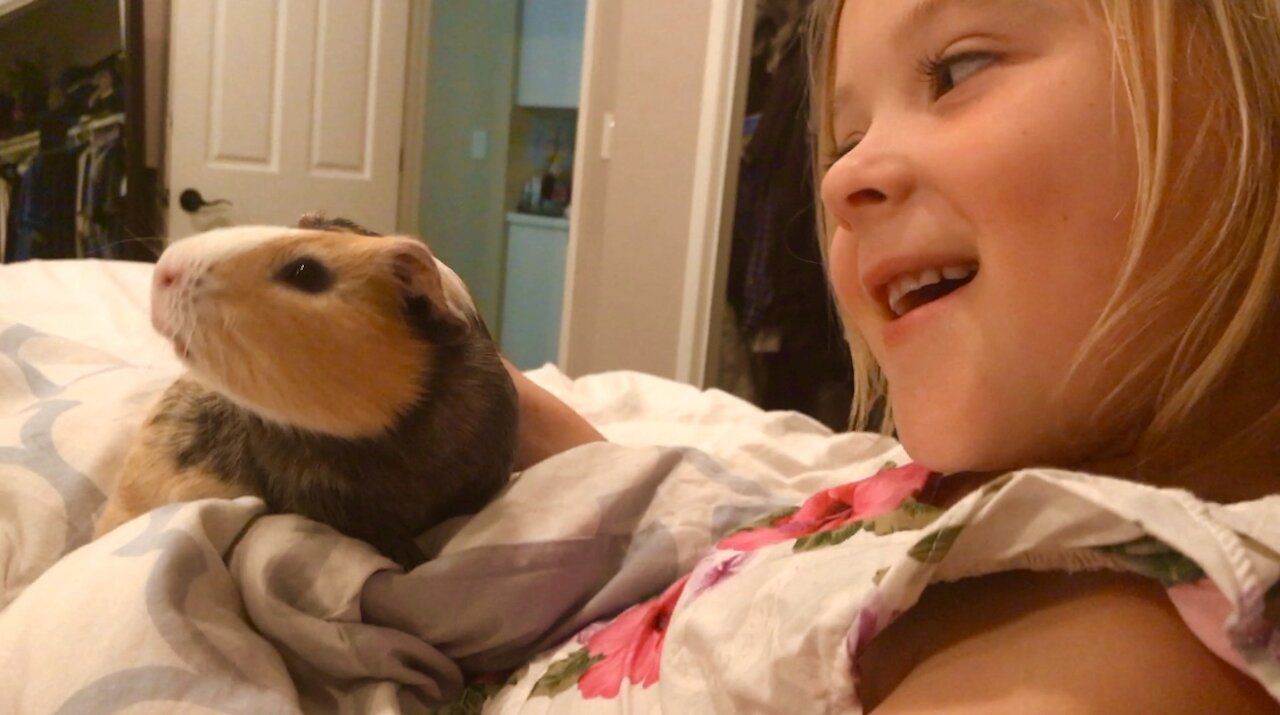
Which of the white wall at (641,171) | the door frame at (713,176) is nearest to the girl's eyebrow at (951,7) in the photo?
the door frame at (713,176)

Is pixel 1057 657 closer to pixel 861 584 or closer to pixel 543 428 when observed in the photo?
pixel 861 584

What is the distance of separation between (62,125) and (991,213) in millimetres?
2808

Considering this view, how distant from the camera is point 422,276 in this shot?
2.33 ft

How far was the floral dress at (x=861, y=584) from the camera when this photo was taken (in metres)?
0.29

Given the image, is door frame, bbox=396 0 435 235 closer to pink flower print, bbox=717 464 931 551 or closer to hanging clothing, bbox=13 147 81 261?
hanging clothing, bbox=13 147 81 261

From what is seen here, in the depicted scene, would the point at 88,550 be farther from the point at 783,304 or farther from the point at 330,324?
the point at 783,304

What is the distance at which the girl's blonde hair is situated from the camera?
1.26 ft

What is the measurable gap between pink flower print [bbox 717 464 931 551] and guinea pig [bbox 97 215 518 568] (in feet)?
0.76

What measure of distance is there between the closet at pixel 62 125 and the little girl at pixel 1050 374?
99.7 inches

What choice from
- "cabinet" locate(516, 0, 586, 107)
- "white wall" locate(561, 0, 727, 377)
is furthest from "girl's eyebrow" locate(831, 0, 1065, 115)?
"cabinet" locate(516, 0, 586, 107)

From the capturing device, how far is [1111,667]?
12.1 inches

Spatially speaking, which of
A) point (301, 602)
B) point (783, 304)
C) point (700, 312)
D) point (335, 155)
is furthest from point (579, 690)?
point (335, 155)

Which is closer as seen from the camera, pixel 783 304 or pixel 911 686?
pixel 911 686

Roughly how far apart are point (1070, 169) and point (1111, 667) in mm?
209
